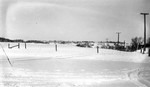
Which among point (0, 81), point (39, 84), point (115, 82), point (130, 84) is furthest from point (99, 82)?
point (0, 81)

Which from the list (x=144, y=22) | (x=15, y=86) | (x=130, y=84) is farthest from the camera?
(x=144, y=22)

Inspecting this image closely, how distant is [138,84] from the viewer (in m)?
7.03

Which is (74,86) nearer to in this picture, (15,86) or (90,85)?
(90,85)

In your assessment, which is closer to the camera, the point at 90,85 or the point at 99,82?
the point at 90,85

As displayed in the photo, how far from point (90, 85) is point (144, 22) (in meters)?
30.7

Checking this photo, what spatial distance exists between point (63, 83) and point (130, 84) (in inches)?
98.7

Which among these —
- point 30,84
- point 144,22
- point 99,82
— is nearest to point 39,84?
point 30,84

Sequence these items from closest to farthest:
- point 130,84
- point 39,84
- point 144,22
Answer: point 39,84, point 130,84, point 144,22

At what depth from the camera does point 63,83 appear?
6.82 meters

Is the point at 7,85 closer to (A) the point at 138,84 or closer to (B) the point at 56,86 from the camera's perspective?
(B) the point at 56,86

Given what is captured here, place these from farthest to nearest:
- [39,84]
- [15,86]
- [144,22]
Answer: [144,22] < [39,84] < [15,86]

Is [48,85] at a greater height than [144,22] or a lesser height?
lesser

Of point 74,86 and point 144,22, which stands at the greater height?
point 144,22

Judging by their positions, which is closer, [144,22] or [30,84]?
[30,84]
